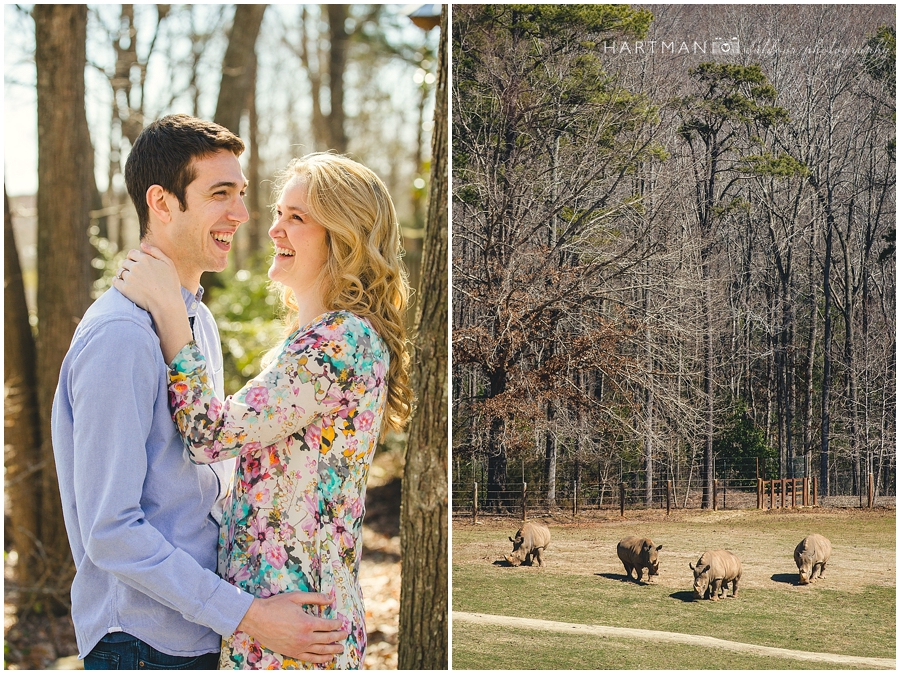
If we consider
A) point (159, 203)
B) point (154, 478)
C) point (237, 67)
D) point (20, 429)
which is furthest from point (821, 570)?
point (237, 67)

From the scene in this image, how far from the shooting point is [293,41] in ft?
44.4

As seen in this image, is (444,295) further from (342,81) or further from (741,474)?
(342,81)

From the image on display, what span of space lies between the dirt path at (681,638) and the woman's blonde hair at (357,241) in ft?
4.32

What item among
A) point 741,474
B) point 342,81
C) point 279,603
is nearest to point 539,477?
point 741,474

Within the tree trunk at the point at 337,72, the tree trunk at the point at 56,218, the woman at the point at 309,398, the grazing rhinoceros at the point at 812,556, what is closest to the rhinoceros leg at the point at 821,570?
the grazing rhinoceros at the point at 812,556

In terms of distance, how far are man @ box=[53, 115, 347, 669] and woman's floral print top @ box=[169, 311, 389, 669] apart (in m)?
0.06

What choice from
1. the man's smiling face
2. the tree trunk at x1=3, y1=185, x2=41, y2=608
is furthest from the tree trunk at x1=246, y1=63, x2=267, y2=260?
the man's smiling face

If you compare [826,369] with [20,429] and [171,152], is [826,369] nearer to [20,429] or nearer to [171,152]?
[171,152]

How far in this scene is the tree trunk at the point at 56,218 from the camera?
5117 mm

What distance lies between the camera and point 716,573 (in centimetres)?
281

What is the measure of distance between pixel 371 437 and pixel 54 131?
4.28m

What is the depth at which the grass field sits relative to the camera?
2811mm

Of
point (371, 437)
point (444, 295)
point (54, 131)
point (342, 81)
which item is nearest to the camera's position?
point (371, 437)

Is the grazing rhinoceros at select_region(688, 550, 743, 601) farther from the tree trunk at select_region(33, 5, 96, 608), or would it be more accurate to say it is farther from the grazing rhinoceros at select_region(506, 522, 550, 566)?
the tree trunk at select_region(33, 5, 96, 608)
